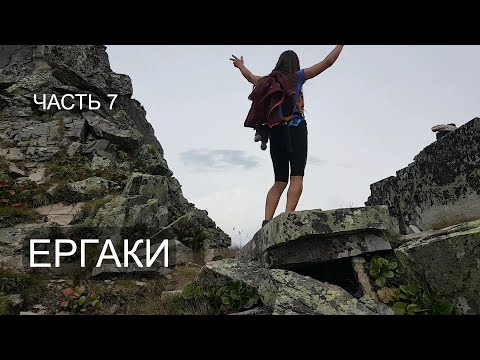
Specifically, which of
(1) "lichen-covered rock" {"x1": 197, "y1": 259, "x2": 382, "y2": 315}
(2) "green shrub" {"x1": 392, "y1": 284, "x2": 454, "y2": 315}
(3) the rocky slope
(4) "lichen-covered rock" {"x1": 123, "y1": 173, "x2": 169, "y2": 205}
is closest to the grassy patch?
(1) "lichen-covered rock" {"x1": 197, "y1": 259, "x2": 382, "y2": 315}

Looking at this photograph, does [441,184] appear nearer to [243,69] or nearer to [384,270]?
[384,270]

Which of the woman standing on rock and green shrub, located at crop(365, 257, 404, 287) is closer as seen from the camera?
green shrub, located at crop(365, 257, 404, 287)

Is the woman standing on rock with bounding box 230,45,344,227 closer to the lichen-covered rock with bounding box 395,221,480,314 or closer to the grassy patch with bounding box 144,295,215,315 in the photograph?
the grassy patch with bounding box 144,295,215,315

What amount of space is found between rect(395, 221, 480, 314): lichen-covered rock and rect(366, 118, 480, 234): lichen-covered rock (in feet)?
6.16

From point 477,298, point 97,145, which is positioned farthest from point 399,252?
point 97,145

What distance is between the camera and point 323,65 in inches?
218

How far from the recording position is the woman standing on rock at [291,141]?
558 cm

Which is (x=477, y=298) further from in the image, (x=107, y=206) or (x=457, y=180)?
(x=107, y=206)

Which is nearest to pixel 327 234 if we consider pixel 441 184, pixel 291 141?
pixel 291 141

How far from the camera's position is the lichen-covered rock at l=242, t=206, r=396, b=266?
489cm

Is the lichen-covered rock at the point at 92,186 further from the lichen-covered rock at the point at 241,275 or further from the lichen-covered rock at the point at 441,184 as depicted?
the lichen-covered rock at the point at 441,184

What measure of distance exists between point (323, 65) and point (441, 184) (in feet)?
9.16

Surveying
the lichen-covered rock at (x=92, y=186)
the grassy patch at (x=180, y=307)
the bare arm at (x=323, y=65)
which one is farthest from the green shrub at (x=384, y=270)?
the lichen-covered rock at (x=92, y=186)
